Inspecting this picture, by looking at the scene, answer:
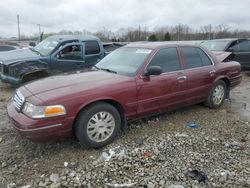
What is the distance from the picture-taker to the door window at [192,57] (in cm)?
532

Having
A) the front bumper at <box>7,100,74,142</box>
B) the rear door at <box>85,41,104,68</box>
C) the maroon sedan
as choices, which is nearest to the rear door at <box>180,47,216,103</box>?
the maroon sedan

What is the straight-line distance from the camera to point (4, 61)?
7.81m

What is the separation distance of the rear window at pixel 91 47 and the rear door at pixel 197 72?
412 cm

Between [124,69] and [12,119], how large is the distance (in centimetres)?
201

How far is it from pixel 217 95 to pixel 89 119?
11.2ft

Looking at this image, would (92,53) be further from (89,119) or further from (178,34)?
(178,34)

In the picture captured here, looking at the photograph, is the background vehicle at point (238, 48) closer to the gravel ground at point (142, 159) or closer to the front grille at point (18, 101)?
the gravel ground at point (142, 159)

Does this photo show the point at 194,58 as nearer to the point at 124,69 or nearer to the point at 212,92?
the point at 212,92

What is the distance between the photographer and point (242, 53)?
1119 cm

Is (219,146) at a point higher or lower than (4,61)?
lower

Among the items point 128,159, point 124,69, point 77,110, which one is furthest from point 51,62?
point 128,159

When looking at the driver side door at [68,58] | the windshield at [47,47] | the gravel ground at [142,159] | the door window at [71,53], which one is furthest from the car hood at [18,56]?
the gravel ground at [142,159]

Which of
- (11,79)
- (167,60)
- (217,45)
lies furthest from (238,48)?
(11,79)

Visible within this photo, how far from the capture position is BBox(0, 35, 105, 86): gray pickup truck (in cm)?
751
